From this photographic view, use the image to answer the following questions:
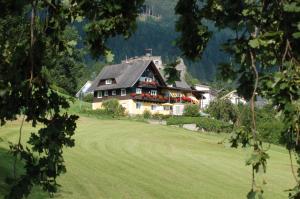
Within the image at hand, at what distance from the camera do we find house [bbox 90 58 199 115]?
97562mm

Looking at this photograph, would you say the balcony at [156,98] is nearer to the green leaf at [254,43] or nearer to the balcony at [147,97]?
the balcony at [147,97]

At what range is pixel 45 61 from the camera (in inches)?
272

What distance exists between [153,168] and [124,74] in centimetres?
6866

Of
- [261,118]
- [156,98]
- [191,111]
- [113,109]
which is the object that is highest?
[156,98]

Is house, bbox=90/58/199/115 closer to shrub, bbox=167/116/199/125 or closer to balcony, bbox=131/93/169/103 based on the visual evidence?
balcony, bbox=131/93/169/103

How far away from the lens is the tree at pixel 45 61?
259 inches

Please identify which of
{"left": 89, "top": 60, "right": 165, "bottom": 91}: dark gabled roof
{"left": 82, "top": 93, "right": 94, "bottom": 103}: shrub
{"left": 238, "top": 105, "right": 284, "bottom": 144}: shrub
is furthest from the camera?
{"left": 82, "top": 93, "right": 94, "bottom": 103}: shrub

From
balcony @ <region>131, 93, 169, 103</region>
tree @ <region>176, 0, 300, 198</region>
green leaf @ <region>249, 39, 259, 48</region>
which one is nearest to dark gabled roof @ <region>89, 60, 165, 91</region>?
balcony @ <region>131, 93, 169, 103</region>

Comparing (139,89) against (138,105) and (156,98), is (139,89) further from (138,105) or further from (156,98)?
(156,98)

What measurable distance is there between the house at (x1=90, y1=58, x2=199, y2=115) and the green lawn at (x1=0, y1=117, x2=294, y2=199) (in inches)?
1506

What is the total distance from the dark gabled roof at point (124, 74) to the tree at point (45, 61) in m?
88.7

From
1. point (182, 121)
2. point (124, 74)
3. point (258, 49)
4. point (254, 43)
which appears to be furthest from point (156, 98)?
point (254, 43)

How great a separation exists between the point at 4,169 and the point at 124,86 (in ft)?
245

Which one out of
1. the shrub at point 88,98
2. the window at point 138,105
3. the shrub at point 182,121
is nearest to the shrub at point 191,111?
the shrub at point 182,121
